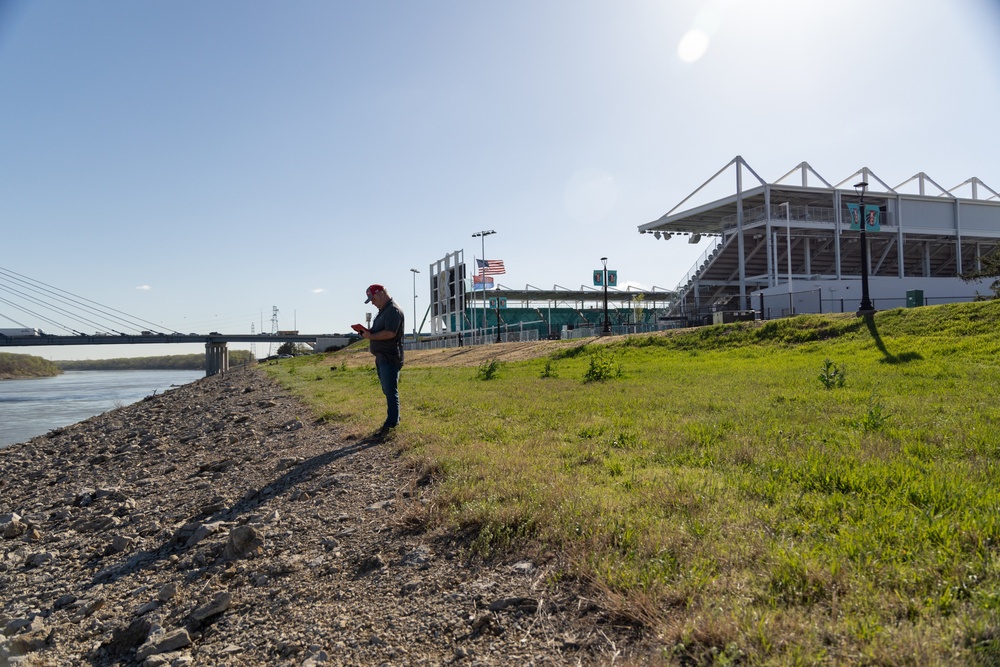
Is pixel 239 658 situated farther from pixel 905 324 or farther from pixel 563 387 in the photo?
pixel 905 324

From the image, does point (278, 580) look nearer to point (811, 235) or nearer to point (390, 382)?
point (390, 382)

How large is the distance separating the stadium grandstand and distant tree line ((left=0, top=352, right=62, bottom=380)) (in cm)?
10977

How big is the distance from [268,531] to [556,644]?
2.88m

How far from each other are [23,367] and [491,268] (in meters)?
100

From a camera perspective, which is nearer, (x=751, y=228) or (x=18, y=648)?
(x=18, y=648)

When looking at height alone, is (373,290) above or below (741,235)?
below

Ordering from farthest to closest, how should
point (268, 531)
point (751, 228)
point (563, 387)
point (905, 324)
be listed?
point (751, 228) < point (905, 324) < point (563, 387) < point (268, 531)

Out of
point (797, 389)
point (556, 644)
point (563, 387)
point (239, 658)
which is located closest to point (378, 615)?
point (239, 658)

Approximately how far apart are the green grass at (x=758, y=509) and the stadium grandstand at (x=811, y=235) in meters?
37.0

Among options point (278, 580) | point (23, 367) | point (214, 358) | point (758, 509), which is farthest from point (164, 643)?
point (23, 367)

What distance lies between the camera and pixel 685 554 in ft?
10.3

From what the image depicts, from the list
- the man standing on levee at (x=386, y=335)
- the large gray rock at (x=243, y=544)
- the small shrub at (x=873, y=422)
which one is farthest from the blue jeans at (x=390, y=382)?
the small shrub at (x=873, y=422)

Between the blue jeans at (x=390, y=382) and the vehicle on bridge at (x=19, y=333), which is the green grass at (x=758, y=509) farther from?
the vehicle on bridge at (x=19, y=333)

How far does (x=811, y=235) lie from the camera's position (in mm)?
50531
